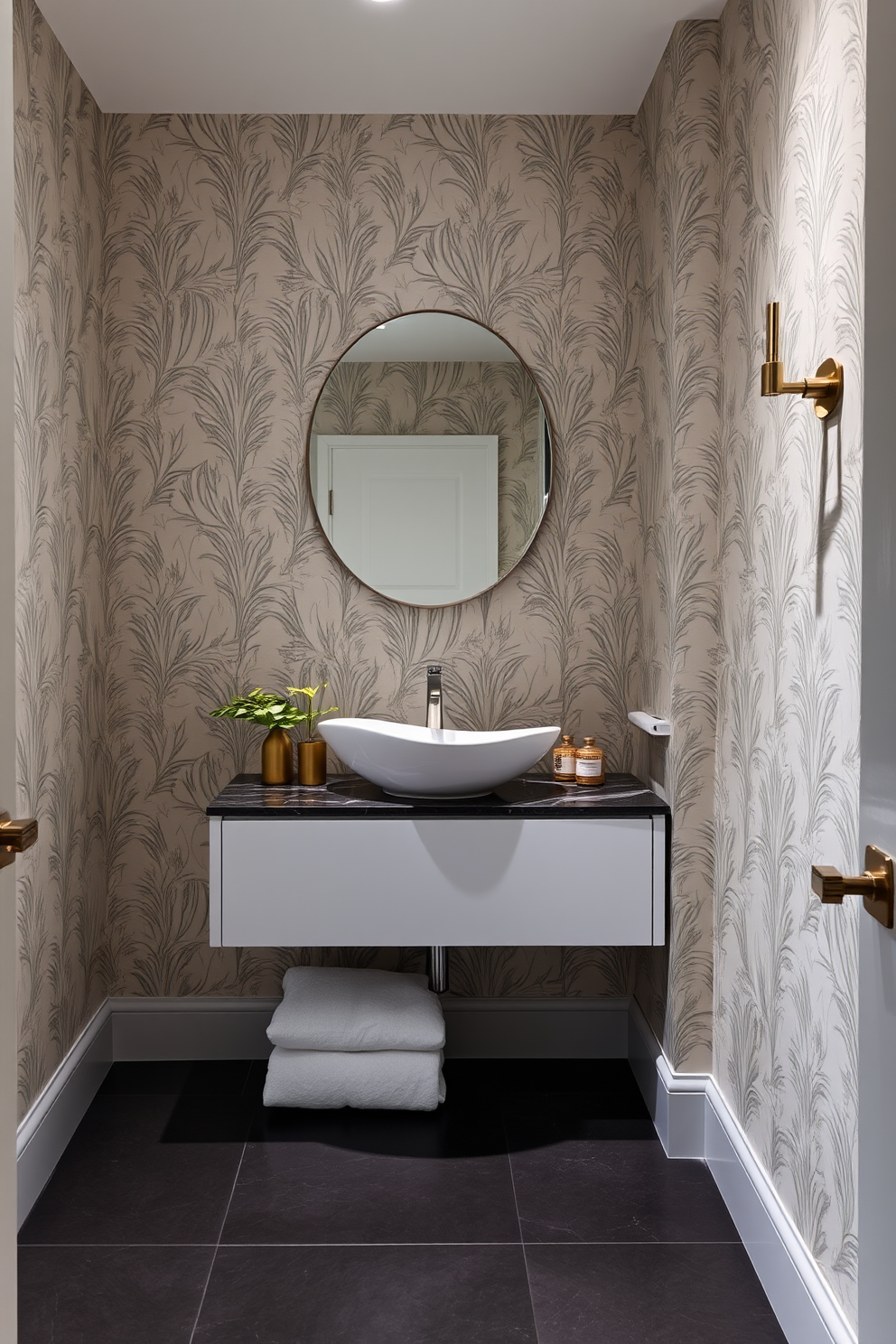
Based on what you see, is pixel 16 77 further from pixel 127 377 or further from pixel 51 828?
pixel 51 828

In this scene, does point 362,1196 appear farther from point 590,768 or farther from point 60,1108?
point 590,768

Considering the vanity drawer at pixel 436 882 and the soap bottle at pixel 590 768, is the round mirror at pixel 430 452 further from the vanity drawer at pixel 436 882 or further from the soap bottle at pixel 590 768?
the vanity drawer at pixel 436 882

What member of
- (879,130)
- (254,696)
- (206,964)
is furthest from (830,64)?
(206,964)

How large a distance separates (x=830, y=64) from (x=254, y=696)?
5.79ft

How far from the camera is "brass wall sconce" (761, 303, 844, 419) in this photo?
4.79ft

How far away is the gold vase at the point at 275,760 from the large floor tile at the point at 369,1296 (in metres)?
1.03

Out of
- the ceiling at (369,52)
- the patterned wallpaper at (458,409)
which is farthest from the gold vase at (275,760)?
the ceiling at (369,52)

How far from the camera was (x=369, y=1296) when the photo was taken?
1.82 metres

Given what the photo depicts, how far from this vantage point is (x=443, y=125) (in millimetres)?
2697

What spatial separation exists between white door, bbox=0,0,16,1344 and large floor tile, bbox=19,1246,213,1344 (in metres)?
0.73

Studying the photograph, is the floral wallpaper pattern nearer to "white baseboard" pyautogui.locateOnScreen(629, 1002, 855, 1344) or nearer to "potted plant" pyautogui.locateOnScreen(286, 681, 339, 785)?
"white baseboard" pyautogui.locateOnScreen(629, 1002, 855, 1344)

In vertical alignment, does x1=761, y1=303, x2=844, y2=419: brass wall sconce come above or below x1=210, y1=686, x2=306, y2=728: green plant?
above

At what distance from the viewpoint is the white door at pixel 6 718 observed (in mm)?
1100

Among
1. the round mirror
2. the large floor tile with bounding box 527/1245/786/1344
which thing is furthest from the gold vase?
the large floor tile with bounding box 527/1245/786/1344
